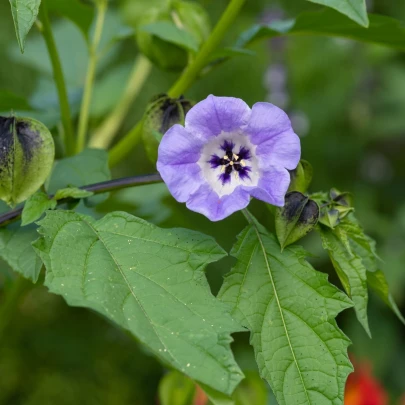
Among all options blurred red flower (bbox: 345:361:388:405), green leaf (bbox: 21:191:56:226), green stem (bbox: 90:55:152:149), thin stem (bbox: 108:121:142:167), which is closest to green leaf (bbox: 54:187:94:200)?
green leaf (bbox: 21:191:56:226)

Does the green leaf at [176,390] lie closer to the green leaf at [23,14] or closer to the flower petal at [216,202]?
the flower petal at [216,202]

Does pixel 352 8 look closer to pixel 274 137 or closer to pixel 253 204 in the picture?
pixel 274 137

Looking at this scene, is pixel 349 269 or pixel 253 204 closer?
pixel 349 269

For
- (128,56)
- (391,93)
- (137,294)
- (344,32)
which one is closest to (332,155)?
(391,93)

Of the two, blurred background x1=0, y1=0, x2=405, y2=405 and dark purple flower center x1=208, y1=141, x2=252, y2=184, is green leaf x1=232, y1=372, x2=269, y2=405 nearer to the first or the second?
blurred background x1=0, y1=0, x2=405, y2=405

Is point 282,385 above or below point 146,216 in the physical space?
above

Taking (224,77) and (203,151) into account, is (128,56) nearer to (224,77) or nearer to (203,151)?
(224,77)

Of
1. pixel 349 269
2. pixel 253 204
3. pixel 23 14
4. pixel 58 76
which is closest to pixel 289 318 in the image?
pixel 349 269
